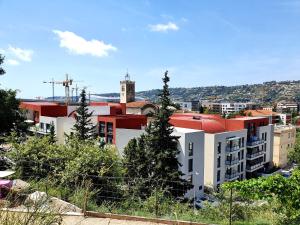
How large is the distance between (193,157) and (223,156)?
707cm

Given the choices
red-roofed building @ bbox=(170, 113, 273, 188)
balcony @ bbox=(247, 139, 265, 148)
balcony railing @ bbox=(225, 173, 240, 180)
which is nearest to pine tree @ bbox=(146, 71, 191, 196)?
red-roofed building @ bbox=(170, 113, 273, 188)

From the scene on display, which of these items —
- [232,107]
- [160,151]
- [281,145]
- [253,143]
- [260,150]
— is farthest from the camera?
[232,107]

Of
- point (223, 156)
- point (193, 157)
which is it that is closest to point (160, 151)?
point (193, 157)

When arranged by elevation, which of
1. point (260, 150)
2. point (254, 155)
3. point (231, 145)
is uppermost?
point (231, 145)

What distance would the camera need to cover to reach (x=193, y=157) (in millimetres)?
35156

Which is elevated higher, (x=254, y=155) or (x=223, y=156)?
(x=223, y=156)

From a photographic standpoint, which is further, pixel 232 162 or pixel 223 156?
pixel 232 162

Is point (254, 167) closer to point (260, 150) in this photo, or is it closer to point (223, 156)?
point (260, 150)

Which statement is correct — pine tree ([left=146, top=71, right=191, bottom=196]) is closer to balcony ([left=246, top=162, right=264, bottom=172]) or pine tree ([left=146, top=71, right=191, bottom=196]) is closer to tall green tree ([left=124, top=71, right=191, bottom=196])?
tall green tree ([left=124, top=71, right=191, bottom=196])

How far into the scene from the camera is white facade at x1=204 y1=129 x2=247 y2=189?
39.3m

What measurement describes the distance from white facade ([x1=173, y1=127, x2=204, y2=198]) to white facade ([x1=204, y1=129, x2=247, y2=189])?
233 centimetres

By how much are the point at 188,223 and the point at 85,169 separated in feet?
18.0

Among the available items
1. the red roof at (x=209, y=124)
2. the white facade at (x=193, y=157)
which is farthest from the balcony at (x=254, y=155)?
the white facade at (x=193, y=157)

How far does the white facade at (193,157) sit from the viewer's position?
111 ft
